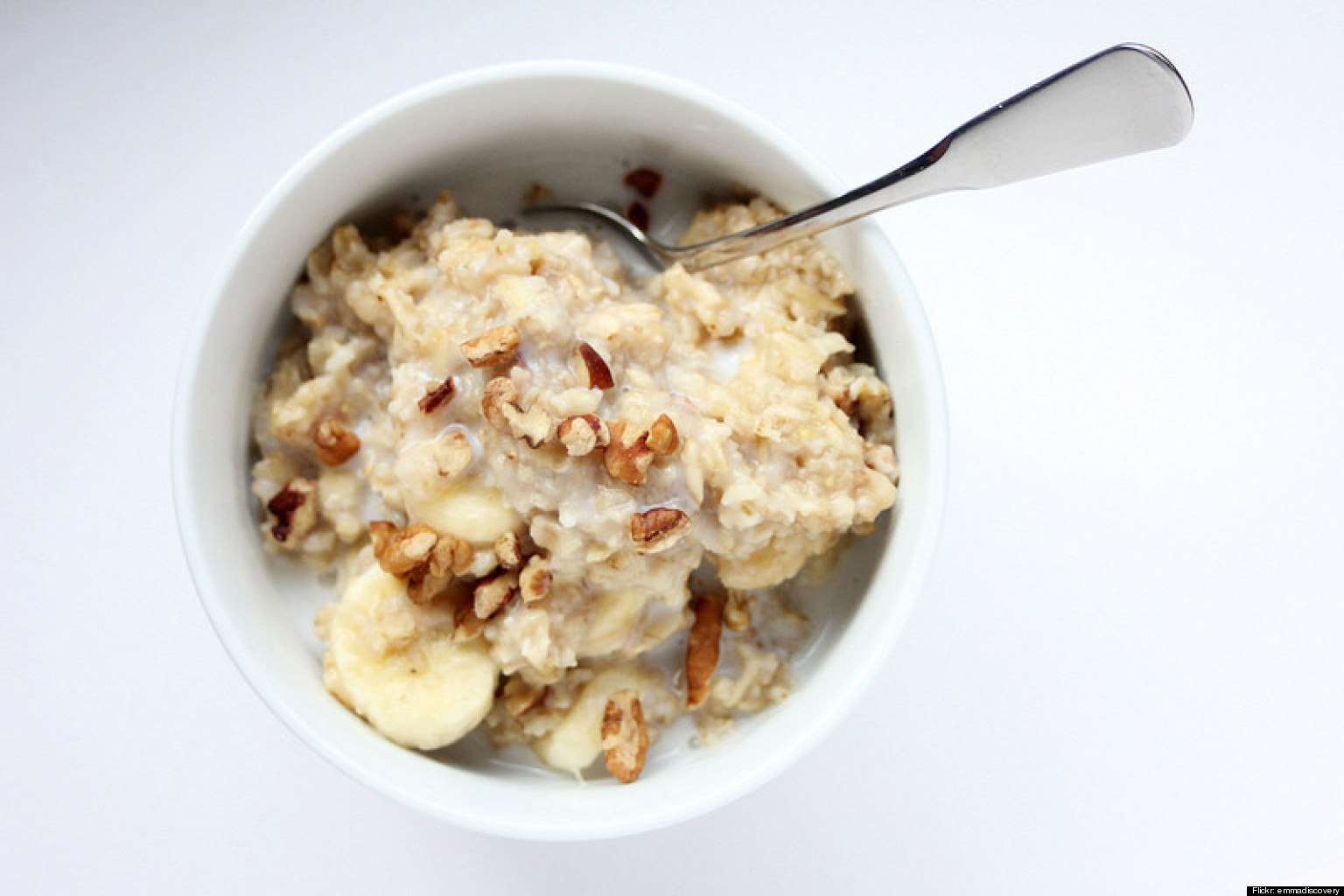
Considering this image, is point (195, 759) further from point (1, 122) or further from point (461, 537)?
point (1, 122)

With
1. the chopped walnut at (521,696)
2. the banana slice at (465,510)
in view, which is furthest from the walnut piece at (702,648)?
the banana slice at (465,510)

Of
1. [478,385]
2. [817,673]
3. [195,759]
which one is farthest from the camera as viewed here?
[195,759]

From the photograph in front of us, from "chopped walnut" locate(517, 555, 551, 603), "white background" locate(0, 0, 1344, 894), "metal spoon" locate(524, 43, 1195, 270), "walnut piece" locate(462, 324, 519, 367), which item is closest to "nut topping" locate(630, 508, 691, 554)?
"chopped walnut" locate(517, 555, 551, 603)

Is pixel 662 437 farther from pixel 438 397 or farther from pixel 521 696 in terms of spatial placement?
pixel 521 696

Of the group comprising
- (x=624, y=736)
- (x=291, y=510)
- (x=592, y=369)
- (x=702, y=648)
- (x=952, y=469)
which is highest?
(x=952, y=469)

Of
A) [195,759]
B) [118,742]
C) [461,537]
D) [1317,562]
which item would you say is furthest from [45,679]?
[1317,562]

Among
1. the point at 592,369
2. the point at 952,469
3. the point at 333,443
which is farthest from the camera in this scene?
the point at 952,469

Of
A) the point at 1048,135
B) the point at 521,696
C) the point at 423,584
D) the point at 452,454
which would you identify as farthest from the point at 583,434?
the point at 1048,135

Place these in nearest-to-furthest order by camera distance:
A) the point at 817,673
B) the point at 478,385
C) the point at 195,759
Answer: the point at 478,385 < the point at 817,673 < the point at 195,759

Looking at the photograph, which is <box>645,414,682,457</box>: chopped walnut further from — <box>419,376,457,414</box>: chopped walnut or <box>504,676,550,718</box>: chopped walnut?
<box>504,676,550,718</box>: chopped walnut
